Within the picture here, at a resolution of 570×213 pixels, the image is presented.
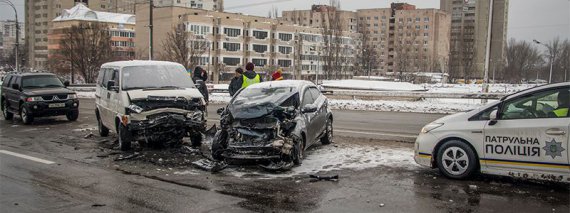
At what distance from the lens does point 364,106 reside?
25625mm

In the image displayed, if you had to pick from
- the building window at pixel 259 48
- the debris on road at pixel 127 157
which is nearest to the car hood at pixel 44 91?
the debris on road at pixel 127 157

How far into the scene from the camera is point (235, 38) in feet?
316

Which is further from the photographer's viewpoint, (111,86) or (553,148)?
(111,86)

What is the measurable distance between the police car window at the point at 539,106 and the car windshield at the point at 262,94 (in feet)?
13.8

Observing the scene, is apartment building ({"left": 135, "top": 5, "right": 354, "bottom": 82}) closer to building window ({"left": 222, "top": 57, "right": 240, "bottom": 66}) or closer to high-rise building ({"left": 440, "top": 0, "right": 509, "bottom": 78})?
building window ({"left": 222, "top": 57, "right": 240, "bottom": 66})

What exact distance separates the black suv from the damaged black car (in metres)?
8.54

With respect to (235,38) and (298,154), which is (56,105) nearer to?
(298,154)

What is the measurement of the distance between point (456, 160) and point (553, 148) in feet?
4.65

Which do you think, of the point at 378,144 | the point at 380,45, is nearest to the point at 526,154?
the point at 378,144

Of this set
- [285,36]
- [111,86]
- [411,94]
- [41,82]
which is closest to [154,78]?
[111,86]

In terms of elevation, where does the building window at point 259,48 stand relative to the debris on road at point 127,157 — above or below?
above

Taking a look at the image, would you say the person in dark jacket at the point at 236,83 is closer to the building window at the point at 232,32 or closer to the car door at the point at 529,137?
the car door at the point at 529,137

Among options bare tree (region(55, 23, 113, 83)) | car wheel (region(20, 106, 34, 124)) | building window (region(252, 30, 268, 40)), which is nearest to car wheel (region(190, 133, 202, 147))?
car wheel (region(20, 106, 34, 124))

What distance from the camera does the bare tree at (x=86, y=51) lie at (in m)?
55.1
